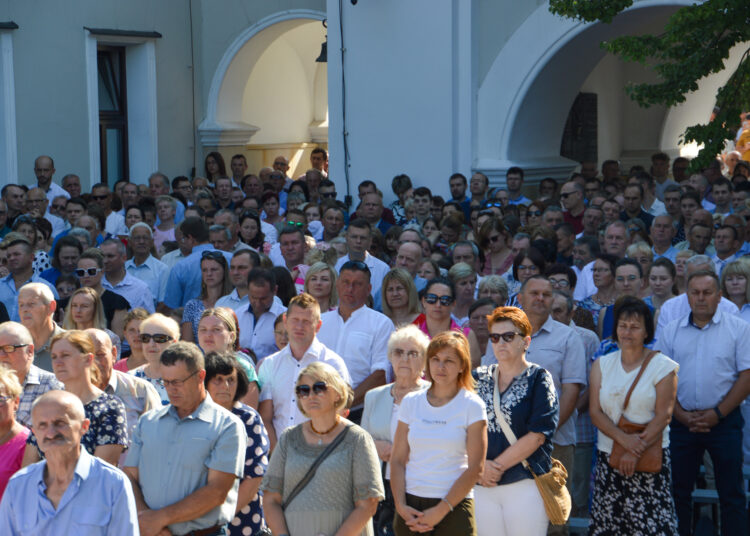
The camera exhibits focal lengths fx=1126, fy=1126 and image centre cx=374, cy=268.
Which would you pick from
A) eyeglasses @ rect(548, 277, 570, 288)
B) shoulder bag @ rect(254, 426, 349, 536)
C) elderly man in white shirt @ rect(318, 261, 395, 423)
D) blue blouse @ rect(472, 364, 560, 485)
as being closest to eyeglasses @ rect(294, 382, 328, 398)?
shoulder bag @ rect(254, 426, 349, 536)

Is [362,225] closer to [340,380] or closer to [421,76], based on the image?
[340,380]

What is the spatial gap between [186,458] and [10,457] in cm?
83

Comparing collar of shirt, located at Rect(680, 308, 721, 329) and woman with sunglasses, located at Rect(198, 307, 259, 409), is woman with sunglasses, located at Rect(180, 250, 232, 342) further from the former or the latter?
collar of shirt, located at Rect(680, 308, 721, 329)

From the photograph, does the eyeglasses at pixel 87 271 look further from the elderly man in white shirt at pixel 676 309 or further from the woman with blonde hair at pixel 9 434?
the elderly man in white shirt at pixel 676 309

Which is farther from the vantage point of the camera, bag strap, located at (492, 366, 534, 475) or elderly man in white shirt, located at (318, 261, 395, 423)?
elderly man in white shirt, located at (318, 261, 395, 423)

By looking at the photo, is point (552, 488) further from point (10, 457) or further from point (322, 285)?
point (322, 285)

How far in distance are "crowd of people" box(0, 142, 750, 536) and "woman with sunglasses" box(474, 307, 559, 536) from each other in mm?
11

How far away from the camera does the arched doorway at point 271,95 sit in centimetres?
1742

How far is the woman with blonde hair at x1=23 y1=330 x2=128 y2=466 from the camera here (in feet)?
16.8

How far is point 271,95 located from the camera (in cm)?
1967

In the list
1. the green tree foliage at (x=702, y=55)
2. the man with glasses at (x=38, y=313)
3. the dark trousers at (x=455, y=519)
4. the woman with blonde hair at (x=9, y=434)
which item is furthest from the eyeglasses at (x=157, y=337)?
the green tree foliage at (x=702, y=55)

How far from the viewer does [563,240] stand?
32.5 ft

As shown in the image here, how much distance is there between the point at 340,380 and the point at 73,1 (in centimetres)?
1280

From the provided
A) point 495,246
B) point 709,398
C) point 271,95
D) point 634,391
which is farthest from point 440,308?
point 271,95
